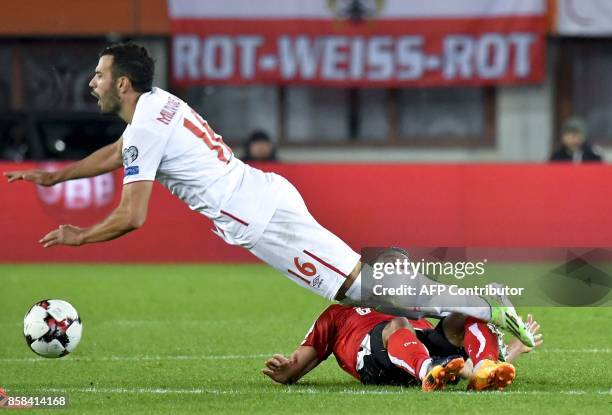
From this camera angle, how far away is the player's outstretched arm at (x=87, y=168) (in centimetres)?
844

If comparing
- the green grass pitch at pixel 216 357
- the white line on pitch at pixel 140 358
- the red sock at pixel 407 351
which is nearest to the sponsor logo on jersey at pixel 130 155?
the green grass pitch at pixel 216 357

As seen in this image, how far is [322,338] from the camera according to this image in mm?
8523

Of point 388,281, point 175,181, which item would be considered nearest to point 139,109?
point 175,181

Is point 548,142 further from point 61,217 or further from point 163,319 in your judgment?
point 163,319

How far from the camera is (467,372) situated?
26.2 ft

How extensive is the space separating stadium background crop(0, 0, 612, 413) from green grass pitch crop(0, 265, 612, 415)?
0.06 meters

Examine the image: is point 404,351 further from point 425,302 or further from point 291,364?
point 291,364

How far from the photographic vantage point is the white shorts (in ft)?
26.7

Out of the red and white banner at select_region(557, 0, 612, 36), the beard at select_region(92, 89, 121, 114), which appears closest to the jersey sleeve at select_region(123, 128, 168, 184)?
the beard at select_region(92, 89, 121, 114)

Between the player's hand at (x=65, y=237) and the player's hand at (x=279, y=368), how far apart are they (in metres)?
1.39

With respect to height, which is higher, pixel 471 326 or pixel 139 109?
pixel 139 109

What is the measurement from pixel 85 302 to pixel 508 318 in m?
6.32

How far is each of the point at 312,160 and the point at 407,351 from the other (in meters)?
15.2

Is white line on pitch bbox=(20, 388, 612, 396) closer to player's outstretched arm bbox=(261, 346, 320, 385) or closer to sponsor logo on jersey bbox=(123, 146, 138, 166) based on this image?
player's outstretched arm bbox=(261, 346, 320, 385)
